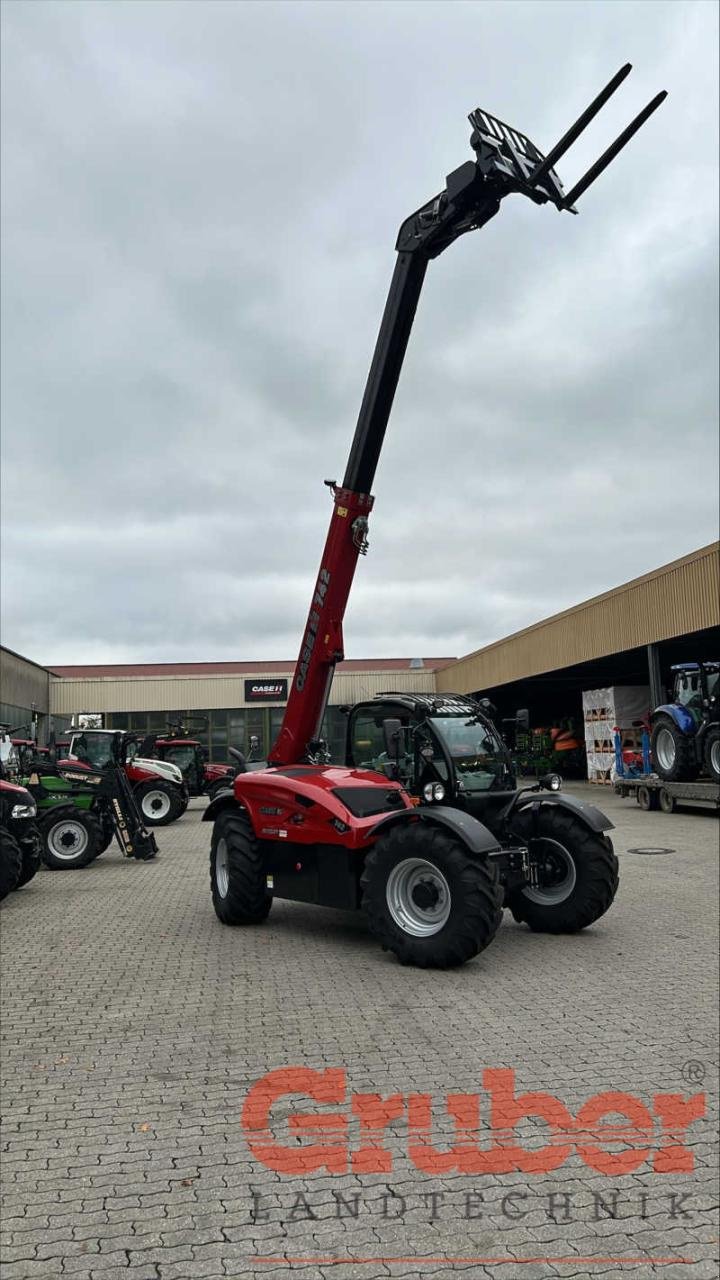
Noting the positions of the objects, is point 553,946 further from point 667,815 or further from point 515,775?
point 667,815

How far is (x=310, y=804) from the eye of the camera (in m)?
7.89

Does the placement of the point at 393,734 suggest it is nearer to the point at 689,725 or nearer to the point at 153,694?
the point at 689,725

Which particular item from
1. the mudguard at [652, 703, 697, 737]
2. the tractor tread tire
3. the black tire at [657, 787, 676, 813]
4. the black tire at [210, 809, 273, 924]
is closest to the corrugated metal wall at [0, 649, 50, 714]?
the black tire at [657, 787, 676, 813]

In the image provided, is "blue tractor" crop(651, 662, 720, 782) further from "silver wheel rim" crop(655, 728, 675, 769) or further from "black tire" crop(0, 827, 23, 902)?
"black tire" crop(0, 827, 23, 902)

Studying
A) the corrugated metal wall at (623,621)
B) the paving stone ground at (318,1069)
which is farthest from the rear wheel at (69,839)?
the corrugated metal wall at (623,621)

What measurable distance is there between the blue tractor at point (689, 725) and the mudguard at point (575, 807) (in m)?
11.1

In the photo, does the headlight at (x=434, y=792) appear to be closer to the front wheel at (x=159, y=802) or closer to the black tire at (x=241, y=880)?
the black tire at (x=241, y=880)

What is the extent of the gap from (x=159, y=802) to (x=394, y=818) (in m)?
14.3

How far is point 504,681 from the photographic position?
116 ft

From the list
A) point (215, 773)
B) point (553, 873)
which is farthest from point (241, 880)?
point (215, 773)

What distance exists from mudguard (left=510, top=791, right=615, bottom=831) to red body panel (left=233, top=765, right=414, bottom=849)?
1133 mm

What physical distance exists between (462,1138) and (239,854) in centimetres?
469

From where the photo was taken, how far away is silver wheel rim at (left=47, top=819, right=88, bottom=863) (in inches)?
533

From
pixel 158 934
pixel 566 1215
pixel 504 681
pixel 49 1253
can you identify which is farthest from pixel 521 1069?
pixel 504 681
